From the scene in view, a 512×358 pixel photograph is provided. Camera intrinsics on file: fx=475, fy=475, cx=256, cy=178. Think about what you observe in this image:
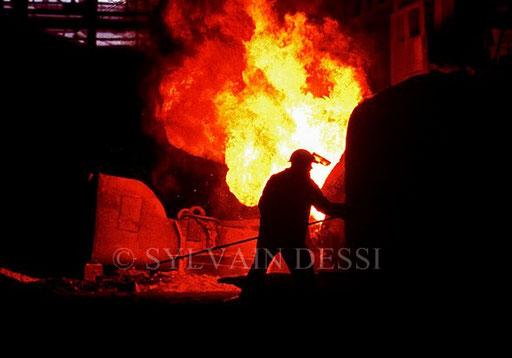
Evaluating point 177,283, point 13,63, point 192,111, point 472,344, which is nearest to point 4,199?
point 13,63

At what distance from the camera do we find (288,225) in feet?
18.8

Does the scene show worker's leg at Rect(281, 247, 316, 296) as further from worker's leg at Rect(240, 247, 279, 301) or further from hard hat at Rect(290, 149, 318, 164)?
hard hat at Rect(290, 149, 318, 164)

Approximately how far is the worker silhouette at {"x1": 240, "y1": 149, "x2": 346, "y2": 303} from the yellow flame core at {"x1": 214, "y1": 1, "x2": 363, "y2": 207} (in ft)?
15.5

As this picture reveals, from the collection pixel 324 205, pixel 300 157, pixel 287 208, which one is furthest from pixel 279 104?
pixel 287 208

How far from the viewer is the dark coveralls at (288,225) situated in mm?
5555

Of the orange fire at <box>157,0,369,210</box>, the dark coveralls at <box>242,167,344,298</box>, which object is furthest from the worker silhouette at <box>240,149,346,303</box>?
the orange fire at <box>157,0,369,210</box>

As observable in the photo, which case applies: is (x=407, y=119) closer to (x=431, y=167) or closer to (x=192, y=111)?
(x=431, y=167)

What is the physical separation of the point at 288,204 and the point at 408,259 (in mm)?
1515

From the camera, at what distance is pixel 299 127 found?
11.7m

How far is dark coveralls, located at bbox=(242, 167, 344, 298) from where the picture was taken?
18.2 feet

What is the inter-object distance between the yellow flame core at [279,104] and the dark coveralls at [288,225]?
15.6ft

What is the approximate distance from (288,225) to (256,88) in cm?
769

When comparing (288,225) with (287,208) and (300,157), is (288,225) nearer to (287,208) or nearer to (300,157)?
(287,208)

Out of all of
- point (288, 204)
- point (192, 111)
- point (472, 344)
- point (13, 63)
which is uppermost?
point (13, 63)
